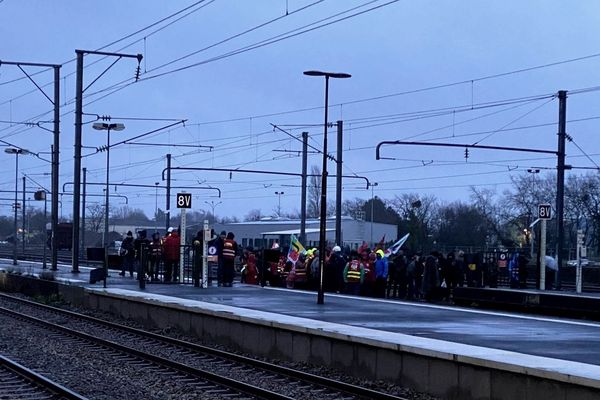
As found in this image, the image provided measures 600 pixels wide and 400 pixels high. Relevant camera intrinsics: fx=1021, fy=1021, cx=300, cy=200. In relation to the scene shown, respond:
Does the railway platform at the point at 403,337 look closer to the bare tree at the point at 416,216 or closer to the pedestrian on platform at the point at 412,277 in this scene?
the pedestrian on platform at the point at 412,277

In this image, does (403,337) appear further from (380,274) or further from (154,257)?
(154,257)

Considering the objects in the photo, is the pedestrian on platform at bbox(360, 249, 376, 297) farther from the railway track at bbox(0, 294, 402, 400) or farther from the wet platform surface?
the railway track at bbox(0, 294, 402, 400)

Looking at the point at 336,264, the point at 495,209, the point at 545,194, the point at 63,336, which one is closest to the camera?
the point at 63,336

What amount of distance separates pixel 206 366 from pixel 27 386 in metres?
3.43

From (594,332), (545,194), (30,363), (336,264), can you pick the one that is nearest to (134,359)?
(30,363)

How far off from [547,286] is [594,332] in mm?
17492

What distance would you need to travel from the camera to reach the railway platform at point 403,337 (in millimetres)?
12008

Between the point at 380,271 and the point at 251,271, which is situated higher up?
the point at 380,271

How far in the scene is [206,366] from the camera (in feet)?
55.2

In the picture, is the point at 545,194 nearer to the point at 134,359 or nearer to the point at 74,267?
the point at 74,267

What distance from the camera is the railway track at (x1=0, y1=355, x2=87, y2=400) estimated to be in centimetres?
1327

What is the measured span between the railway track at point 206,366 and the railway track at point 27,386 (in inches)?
77.4

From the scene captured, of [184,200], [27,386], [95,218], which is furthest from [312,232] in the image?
[95,218]

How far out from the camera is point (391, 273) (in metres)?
30.6
